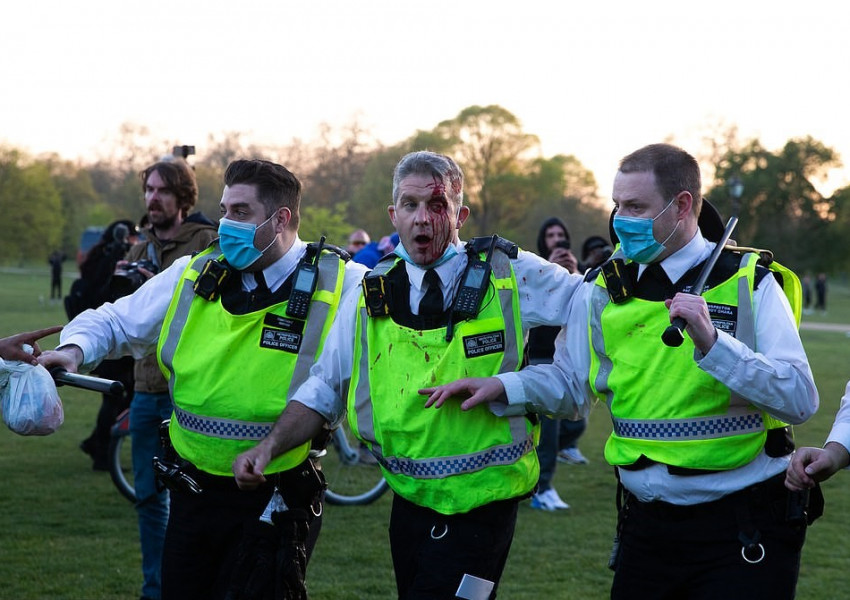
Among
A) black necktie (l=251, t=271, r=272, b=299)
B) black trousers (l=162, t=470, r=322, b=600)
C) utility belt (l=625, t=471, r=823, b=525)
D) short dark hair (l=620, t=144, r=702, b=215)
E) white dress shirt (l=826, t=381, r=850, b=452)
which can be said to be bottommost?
black trousers (l=162, t=470, r=322, b=600)

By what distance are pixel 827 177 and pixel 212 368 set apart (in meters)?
76.9

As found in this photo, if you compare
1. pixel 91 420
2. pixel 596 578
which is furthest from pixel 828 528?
pixel 91 420

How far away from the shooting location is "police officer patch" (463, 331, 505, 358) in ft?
13.0

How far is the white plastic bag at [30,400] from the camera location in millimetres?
3844

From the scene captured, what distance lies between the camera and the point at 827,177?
74875mm

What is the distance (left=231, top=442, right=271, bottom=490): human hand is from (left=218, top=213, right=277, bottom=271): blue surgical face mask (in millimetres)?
856

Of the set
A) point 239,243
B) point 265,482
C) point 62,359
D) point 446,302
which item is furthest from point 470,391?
point 62,359

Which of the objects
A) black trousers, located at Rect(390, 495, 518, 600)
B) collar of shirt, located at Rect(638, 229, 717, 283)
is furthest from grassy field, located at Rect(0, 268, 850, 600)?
collar of shirt, located at Rect(638, 229, 717, 283)

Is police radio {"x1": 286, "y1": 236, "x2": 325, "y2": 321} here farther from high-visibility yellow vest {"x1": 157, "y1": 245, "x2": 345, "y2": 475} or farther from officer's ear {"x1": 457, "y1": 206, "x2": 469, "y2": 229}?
officer's ear {"x1": 457, "y1": 206, "x2": 469, "y2": 229}

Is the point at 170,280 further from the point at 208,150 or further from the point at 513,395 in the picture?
the point at 208,150

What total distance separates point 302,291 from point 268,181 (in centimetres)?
54

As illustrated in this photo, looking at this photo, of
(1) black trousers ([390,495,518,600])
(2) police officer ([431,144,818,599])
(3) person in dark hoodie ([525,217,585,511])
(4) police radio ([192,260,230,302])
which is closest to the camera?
(2) police officer ([431,144,818,599])

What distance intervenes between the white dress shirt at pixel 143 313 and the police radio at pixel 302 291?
158 millimetres

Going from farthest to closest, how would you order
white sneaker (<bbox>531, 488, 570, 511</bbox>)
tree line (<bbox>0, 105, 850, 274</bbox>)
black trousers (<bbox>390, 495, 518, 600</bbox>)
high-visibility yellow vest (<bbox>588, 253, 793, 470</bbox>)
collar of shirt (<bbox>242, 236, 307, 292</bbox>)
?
tree line (<bbox>0, 105, 850, 274</bbox>) < white sneaker (<bbox>531, 488, 570, 511</bbox>) < collar of shirt (<bbox>242, 236, 307, 292</bbox>) < black trousers (<bbox>390, 495, 518, 600</bbox>) < high-visibility yellow vest (<bbox>588, 253, 793, 470</bbox>)
